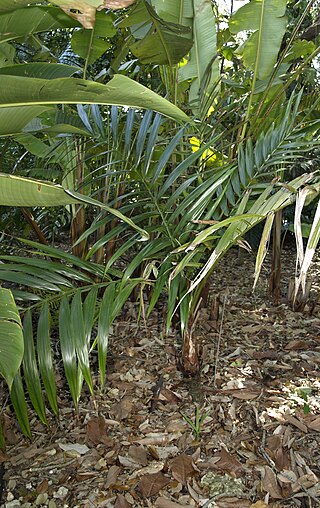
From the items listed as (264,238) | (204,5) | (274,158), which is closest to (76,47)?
(204,5)

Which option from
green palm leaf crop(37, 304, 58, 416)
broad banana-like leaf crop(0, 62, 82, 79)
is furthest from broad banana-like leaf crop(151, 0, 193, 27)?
green palm leaf crop(37, 304, 58, 416)

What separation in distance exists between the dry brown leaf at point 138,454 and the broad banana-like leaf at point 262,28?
3.56ft

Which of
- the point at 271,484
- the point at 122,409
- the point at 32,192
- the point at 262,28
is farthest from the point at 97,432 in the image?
the point at 262,28

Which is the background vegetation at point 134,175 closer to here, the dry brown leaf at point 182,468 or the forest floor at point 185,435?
the forest floor at point 185,435

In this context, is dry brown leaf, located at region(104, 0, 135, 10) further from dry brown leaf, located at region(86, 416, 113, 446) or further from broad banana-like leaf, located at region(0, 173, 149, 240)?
dry brown leaf, located at region(86, 416, 113, 446)

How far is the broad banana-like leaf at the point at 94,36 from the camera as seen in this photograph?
1.40 meters

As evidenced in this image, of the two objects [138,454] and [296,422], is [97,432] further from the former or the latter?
[296,422]

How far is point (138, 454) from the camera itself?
1239 millimetres

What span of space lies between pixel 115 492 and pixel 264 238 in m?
0.69

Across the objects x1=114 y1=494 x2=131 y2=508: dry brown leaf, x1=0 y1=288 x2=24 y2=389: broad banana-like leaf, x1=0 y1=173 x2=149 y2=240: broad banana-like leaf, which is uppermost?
x1=0 y1=173 x2=149 y2=240: broad banana-like leaf

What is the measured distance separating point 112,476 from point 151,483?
3.9 inches

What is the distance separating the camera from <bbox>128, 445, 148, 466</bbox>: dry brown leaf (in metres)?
1.22

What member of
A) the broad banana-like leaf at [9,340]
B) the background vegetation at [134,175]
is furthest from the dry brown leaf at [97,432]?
the broad banana-like leaf at [9,340]

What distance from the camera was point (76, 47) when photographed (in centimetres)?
144
